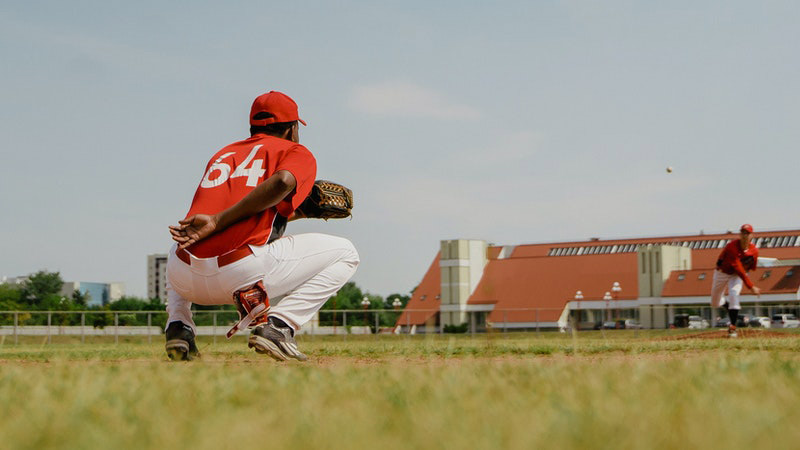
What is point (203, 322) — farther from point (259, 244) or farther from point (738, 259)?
point (259, 244)

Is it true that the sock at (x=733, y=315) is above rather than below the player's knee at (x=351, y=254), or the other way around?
below

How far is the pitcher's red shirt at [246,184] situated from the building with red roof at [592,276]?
206 ft

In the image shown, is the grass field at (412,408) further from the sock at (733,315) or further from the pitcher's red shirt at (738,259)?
the pitcher's red shirt at (738,259)

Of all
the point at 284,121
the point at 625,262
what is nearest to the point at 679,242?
the point at 625,262

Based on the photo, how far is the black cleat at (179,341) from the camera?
221 inches

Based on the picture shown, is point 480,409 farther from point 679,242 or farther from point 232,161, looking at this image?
point 679,242

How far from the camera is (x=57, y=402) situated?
2.76m

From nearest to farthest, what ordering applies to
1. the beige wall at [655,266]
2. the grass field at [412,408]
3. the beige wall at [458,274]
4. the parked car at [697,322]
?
the grass field at [412,408], the parked car at [697,322], the beige wall at [655,266], the beige wall at [458,274]

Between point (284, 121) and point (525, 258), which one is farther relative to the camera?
point (525, 258)

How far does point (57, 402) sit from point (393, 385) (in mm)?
1055

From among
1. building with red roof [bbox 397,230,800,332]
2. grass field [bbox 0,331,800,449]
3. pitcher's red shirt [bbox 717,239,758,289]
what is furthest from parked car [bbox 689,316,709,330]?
grass field [bbox 0,331,800,449]

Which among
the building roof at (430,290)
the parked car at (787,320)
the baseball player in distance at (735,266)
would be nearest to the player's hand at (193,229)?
the baseball player in distance at (735,266)

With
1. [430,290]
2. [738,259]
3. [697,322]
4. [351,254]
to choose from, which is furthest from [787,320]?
[430,290]

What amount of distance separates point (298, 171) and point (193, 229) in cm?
64
